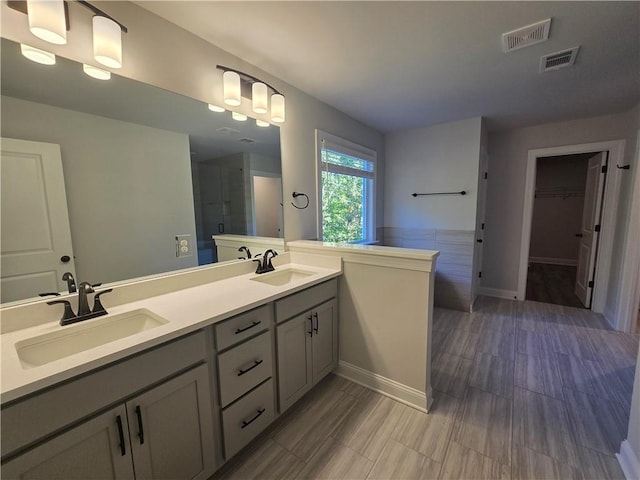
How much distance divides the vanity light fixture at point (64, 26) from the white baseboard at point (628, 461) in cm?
307

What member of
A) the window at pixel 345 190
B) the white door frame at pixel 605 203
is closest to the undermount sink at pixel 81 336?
the window at pixel 345 190

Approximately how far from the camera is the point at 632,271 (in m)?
2.67

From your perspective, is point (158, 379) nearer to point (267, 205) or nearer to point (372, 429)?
point (372, 429)

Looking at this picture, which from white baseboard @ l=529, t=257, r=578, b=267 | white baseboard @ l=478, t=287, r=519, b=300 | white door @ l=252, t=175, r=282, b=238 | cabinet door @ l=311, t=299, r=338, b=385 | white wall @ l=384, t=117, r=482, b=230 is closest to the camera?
cabinet door @ l=311, t=299, r=338, b=385

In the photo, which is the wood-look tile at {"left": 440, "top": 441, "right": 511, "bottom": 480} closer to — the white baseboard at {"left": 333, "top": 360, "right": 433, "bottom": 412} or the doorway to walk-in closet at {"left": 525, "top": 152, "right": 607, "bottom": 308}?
the white baseboard at {"left": 333, "top": 360, "right": 433, "bottom": 412}

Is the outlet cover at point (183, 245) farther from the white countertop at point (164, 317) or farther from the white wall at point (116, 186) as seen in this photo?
the white countertop at point (164, 317)

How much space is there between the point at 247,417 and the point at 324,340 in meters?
0.70

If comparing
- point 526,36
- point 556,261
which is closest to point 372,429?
point 526,36

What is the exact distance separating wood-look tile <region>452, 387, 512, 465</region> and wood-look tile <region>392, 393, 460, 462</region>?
6 cm

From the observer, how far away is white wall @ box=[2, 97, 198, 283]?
3.92 ft

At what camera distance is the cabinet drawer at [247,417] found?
1.32 metres

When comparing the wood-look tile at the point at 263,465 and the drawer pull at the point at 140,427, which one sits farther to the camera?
the wood-look tile at the point at 263,465

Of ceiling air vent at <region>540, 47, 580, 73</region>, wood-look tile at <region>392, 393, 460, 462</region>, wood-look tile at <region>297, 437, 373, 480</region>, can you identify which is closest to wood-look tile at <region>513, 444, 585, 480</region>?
wood-look tile at <region>392, 393, 460, 462</region>

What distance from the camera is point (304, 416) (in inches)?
67.6
